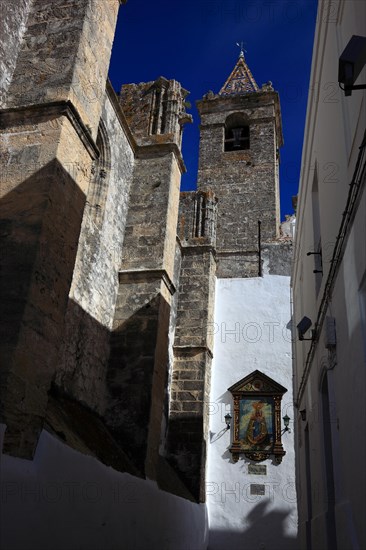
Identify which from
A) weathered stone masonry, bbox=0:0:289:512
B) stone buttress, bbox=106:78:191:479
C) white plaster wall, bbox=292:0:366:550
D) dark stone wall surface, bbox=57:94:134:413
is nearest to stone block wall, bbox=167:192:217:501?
weathered stone masonry, bbox=0:0:289:512

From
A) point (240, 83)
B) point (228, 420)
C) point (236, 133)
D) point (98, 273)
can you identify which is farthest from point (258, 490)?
point (240, 83)

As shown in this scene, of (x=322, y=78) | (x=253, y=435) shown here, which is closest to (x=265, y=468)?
(x=253, y=435)

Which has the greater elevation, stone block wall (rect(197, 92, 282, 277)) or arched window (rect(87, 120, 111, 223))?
stone block wall (rect(197, 92, 282, 277))

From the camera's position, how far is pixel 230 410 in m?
14.3

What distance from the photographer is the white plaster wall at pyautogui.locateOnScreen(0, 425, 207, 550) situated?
4.03 metres

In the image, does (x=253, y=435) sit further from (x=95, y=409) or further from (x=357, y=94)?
(x=357, y=94)

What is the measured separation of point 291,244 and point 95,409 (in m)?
10.6

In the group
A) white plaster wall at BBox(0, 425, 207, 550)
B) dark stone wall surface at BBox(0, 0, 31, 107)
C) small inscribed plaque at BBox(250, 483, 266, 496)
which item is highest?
dark stone wall surface at BBox(0, 0, 31, 107)

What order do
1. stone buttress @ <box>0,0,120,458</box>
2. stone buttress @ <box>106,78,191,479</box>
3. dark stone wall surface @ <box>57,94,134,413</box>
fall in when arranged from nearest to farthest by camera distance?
stone buttress @ <box>0,0,120,458</box> < dark stone wall surface @ <box>57,94,134,413</box> < stone buttress @ <box>106,78,191,479</box>

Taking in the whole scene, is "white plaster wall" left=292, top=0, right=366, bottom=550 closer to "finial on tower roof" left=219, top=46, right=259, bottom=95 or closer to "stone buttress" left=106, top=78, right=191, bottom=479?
"stone buttress" left=106, top=78, right=191, bottom=479

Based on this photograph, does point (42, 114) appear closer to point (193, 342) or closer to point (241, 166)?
→ point (193, 342)

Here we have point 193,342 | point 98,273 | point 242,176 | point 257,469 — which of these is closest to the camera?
point 98,273

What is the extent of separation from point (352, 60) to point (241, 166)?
15904mm

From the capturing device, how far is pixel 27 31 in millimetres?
6539
